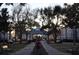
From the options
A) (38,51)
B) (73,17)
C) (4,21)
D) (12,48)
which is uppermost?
(73,17)

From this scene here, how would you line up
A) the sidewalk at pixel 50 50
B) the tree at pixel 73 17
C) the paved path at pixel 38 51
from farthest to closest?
the tree at pixel 73 17 < the paved path at pixel 38 51 < the sidewalk at pixel 50 50

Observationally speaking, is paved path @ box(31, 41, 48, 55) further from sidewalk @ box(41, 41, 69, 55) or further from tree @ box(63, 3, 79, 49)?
tree @ box(63, 3, 79, 49)

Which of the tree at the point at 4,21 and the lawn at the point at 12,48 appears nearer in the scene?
the lawn at the point at 12,48

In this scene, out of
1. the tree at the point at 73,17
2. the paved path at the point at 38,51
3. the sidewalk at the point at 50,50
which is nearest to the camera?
the sidewalk at the point at 50,50

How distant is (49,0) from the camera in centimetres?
1697

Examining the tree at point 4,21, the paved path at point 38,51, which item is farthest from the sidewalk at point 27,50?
the tree at point 4,21

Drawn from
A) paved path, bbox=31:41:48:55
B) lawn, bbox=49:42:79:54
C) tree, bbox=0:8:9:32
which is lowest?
paved path, bbox=31:41:48:55

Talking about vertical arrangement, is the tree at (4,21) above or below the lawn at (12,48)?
above

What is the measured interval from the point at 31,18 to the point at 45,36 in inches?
37.4

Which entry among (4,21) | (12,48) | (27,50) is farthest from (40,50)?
(4,21)

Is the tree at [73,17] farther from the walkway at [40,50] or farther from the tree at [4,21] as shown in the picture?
the tree at [4,21]

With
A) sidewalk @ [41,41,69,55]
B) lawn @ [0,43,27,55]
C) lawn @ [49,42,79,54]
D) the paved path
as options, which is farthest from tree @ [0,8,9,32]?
lawn @ [49,42,79,54]

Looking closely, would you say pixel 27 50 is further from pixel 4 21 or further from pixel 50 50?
pixel 4 21

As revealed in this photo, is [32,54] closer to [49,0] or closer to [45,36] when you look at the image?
[45,36]
